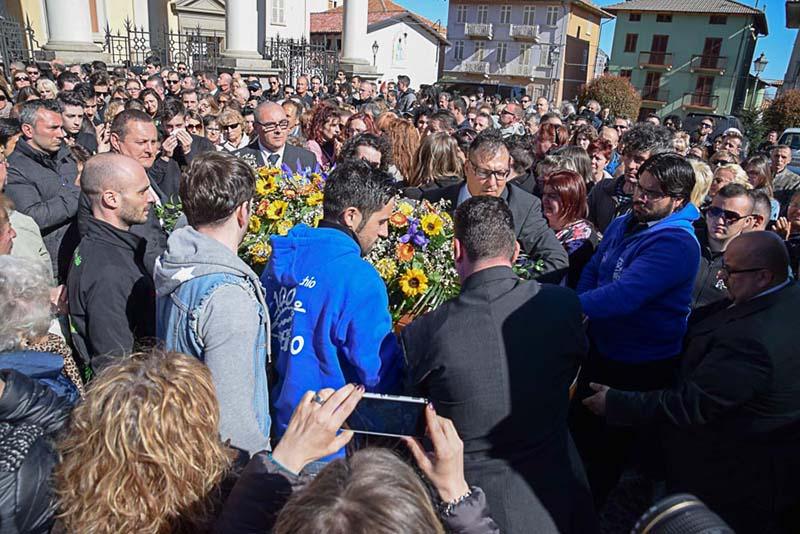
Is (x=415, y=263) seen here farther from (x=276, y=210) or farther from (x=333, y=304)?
(x=276, y=210)

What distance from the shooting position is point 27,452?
168 cm

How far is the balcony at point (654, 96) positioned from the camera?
A: 160 ft

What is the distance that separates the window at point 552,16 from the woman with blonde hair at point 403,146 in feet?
166

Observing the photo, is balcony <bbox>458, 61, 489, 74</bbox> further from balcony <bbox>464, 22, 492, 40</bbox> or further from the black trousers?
the black trousers

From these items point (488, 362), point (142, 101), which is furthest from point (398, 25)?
point (488, 362)

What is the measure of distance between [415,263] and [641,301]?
48.1 inches

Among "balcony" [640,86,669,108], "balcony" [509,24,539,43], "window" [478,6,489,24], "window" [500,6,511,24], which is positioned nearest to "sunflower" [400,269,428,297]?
"balcony" [640,86,669,108]

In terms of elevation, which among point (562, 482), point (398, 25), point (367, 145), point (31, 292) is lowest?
point (562, 482)

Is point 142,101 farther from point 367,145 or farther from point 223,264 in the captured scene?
point 223,264

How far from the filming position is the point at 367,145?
4742mm

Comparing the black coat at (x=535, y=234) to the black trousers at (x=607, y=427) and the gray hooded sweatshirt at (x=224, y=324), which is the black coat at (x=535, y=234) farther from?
the gray hooded sweatshirt at (x=224, y=324)

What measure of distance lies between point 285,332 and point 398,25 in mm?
49278

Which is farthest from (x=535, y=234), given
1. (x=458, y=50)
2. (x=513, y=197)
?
(x=458, y=50)

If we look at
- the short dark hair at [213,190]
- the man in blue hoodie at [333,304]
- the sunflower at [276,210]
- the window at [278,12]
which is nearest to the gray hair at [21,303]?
the short dark hair at [213,190]
